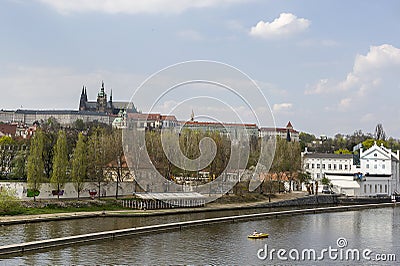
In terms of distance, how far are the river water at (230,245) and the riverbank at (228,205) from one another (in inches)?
43.5

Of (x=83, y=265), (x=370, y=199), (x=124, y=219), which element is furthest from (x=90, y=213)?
(x=370, y=199)

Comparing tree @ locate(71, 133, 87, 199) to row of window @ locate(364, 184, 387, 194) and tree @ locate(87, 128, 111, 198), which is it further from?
row of window @ locate(364, 184, 387, 194)

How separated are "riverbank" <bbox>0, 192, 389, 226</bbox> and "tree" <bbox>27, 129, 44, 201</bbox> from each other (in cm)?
382

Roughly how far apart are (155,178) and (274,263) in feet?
80.7

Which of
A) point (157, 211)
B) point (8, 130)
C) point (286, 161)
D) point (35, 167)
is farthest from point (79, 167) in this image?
point (8, 130)

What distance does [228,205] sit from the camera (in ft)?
151

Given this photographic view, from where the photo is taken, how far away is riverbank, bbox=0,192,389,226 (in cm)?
3278

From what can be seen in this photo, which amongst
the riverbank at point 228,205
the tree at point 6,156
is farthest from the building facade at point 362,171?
the tree at point 6,156

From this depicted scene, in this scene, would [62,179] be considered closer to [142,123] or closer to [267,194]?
[142,123]

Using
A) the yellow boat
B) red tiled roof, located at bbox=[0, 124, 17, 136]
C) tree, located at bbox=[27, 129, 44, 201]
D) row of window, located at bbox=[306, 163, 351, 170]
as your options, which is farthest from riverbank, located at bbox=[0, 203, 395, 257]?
red tiled roof, located at bbox=[0, 124, 17, 136]

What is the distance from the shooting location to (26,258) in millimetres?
22562

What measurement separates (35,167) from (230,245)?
681 inches

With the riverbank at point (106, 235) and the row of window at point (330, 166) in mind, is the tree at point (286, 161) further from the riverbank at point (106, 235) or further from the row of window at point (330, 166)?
the row of window at point (330, 166)

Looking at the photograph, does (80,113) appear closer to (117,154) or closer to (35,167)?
(117,154)
